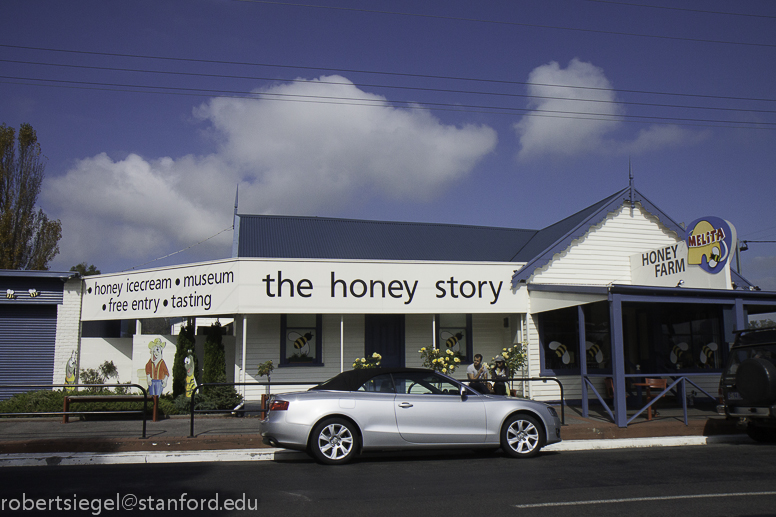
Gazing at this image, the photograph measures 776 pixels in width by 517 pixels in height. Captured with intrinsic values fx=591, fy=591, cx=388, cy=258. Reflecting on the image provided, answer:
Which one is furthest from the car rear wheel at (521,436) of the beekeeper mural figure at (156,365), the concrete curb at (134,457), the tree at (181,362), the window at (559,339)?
the beekeeper mural figure at (156,365)

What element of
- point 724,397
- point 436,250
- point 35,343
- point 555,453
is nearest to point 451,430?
point 555,453

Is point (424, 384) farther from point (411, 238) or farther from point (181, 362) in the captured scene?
point (411, 238)

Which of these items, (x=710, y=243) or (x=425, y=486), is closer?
(x=425, y=486)

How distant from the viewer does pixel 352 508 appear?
20.3ft

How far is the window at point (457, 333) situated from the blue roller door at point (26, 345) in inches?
435

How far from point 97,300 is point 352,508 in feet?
44.1

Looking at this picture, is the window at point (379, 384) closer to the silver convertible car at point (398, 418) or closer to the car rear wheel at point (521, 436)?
the silver convertible car at point (398, 418)

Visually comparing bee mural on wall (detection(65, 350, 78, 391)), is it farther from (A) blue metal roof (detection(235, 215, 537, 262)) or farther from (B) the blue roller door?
(A) blue metal roof (detection(235, 215, 537, 262))

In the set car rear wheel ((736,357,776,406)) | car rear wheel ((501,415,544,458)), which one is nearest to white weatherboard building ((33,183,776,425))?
car rear wheel ((736,357,776,406))

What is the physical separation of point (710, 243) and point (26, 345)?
59.7 feet

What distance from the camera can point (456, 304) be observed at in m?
15.5

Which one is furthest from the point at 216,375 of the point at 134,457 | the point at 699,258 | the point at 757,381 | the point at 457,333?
the point at 699,258

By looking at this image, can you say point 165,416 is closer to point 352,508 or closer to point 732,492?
point 352,508

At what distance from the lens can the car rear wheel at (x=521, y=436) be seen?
362 inches
